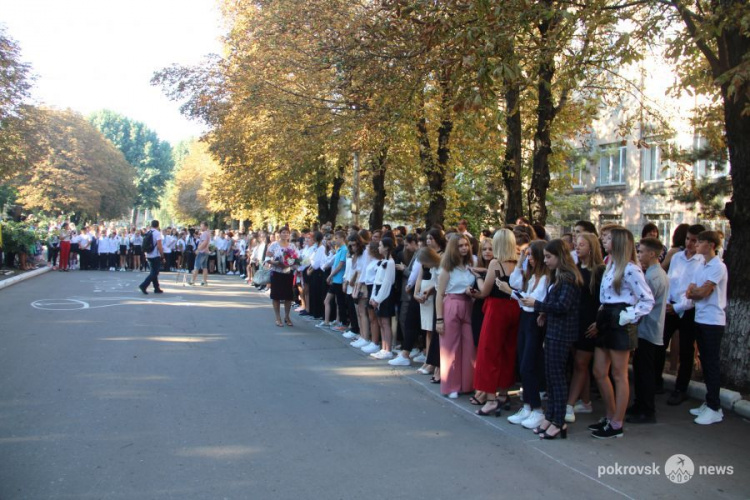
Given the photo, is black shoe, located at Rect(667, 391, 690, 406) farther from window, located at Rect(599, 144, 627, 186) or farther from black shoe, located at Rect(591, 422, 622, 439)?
window, located at Rect(599, 144, 627, 186)

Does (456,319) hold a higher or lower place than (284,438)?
higher

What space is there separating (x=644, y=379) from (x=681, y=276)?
1.55 metres

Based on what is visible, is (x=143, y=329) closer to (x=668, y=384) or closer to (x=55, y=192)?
(x=668, y=384)

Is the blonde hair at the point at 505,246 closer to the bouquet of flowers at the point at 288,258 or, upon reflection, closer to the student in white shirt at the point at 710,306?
the student in white shirt at the point at 710,306

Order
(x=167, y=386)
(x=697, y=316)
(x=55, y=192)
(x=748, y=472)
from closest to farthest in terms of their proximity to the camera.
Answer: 1. (x=748, y=472)
2. (x=697, y=316)
3. (x=167, y=386)
4. (x=55, y=192)

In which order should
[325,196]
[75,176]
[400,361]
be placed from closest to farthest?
[400,361]
[325,196]
[75,176]

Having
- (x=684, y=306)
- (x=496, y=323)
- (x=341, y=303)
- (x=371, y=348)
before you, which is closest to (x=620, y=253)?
(x=496, y=323)

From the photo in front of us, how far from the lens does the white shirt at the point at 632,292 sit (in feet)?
19.5

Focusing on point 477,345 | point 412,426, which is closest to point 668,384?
point 477,345

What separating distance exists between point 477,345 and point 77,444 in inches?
172

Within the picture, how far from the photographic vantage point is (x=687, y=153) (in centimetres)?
1580

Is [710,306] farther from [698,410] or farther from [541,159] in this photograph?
[541,159]

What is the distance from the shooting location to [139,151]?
92312mm

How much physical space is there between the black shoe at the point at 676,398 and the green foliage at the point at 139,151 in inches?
3520
